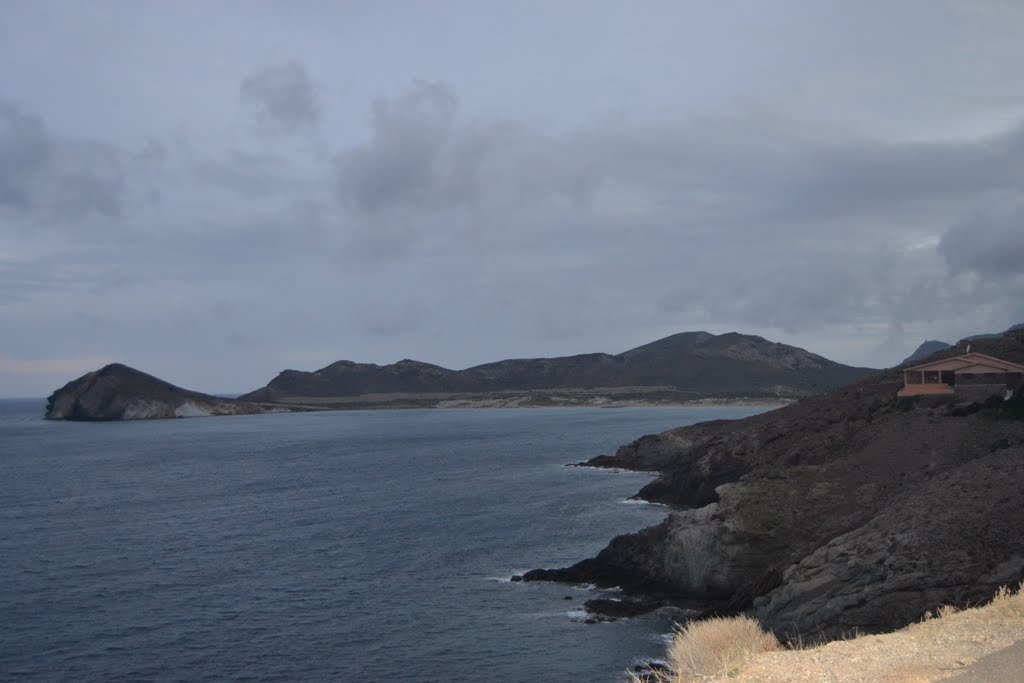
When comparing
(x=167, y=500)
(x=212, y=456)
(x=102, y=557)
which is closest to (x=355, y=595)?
(x=102, y=557)

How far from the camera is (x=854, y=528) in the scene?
3091 centimetres

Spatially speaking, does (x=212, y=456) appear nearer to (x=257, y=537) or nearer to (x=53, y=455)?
(x=53, y=455)

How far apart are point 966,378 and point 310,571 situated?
3834 cm

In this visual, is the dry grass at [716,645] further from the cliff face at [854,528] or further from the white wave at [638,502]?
the white wave at [638,502]

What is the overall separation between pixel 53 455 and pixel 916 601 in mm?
107754

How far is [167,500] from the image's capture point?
64500 millimetres

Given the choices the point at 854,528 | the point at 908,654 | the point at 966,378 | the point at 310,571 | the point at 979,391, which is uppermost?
the point at 966,378

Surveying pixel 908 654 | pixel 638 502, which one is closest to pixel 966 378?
pixel 638 502

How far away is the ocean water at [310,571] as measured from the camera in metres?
28.0

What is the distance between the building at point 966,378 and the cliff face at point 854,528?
154 cm

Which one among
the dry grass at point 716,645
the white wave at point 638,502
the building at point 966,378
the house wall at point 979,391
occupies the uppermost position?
the building at point 966,378

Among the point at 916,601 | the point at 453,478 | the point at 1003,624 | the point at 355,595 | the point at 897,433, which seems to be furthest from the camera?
the point at 453,478

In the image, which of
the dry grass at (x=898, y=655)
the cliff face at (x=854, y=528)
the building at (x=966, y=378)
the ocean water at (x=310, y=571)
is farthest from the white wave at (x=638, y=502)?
the dry grass at (x=898, y=655)

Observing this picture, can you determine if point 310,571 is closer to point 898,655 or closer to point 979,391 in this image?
point 898,655
